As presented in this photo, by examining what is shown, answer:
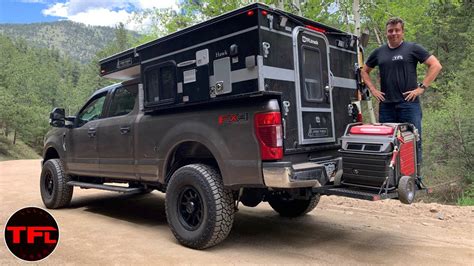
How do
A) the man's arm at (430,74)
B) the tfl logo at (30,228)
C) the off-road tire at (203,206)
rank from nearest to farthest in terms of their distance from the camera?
1. the tfl logo at (30,228)
2. the off-road tire at (203,206)
3. the man's arm at (430,74)

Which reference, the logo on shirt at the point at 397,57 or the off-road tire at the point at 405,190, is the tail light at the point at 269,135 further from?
the logo on shirt at the point at 397,57

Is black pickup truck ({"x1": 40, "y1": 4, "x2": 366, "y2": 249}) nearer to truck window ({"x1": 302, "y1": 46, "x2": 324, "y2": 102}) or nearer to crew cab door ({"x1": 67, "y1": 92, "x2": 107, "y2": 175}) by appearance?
truck window ({"x1": 302, "y1": 46, "x2": 324, "y2": 102})

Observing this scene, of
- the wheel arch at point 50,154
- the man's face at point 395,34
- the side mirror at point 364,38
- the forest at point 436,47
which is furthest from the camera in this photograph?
the forest at point 436,47

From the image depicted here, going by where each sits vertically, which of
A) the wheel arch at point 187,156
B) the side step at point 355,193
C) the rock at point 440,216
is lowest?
the rock at point 440,216

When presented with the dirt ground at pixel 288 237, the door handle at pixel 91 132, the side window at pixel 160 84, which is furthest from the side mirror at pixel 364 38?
the door handle at pixel 91 132

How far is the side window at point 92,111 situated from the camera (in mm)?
6461

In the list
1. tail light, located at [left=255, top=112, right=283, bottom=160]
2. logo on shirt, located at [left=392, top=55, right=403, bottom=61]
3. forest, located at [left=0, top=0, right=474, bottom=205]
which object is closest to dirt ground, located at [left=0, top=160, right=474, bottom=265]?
tail light, located at [left=255, top=112, right=283, bottom=160]

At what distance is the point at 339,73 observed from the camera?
199 inches

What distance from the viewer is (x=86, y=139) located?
6465 millimetres

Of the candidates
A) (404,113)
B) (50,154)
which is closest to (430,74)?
(404,113)

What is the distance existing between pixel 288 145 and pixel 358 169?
0.72 m

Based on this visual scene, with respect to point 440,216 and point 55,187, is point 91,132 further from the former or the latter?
point 440,216

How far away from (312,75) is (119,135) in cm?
288

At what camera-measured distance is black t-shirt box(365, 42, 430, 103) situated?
15.6 feet
